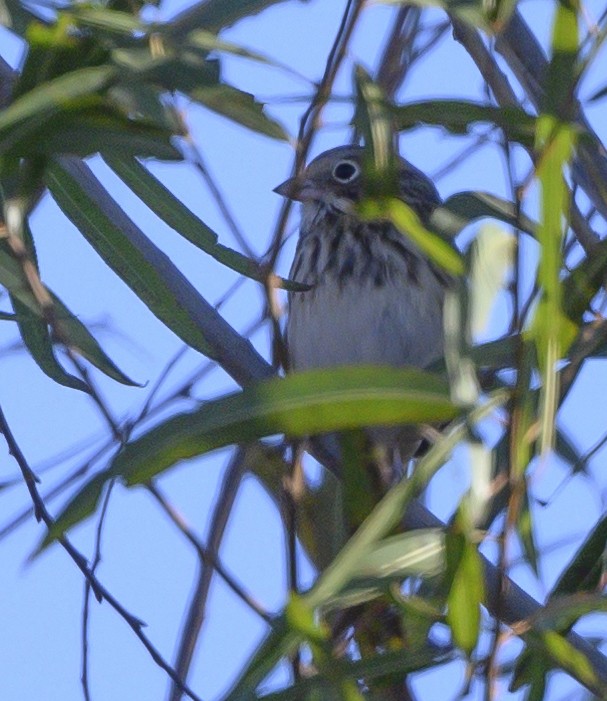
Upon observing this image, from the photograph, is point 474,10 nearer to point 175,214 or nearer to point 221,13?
point 221,13

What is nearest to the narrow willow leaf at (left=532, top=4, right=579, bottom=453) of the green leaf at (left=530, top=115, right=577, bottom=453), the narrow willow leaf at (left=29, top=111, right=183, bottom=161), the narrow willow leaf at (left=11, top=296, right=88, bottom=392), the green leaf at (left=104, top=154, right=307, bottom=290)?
the green leaf at (left=530, top=115, right=577, bottom=453)

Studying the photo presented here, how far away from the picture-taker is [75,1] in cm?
206

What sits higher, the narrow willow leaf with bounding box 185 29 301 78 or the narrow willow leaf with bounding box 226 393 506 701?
the narrow willow leaf with bounding box 185 29 301 78

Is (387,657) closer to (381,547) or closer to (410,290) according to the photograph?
(381,547)

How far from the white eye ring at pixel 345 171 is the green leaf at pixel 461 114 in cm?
173

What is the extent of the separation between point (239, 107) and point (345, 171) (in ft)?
5.63

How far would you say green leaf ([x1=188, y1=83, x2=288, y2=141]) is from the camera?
1.97 m

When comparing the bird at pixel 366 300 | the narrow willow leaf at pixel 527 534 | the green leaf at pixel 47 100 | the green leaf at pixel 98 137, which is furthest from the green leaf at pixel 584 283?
the bird at pixel 366 300

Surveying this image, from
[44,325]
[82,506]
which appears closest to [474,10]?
[82,506]

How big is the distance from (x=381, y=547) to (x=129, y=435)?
0.46 metres

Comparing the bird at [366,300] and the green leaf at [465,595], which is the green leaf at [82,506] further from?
the bird at [366,300]

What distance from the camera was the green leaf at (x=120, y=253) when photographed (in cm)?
227

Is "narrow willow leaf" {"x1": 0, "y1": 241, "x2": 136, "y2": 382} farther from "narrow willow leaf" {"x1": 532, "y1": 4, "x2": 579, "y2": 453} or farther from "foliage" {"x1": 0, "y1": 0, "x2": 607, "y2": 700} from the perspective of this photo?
"narrow willow leaf" {"x1": 532, "y1": 4, "x2": 579, "y2": 453}

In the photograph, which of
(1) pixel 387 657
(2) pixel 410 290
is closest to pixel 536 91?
(2) pixel 410 290
